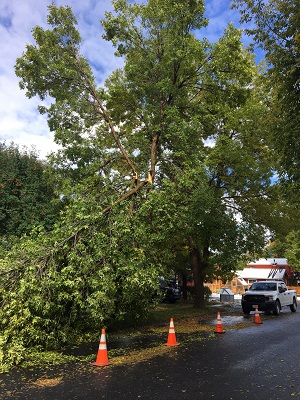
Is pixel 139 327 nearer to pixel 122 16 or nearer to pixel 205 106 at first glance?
pixel 205 106

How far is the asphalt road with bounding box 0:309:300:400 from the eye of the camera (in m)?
5.11

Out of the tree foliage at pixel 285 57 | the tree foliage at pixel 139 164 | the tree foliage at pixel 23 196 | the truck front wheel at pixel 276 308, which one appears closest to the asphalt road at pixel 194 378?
the tree foliage at pixel 139 164

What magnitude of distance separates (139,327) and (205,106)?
9.40 metres

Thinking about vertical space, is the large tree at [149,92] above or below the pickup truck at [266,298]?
above

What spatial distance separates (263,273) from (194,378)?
49.3 meters

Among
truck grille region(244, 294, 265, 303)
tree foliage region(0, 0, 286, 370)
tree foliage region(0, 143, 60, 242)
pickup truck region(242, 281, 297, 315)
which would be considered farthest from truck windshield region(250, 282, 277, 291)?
tree foliage region(0, 143, 60, 242)

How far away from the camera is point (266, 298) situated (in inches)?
671

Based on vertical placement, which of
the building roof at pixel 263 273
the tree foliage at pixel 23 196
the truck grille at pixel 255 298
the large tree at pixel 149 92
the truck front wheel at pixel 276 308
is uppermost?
the large tree at pixel 149 92

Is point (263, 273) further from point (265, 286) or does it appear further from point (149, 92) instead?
point (149, 92)

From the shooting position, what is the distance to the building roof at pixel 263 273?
48.8 metres

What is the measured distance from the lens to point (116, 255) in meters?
9.06

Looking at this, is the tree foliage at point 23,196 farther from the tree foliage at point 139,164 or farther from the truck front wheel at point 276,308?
the truck front wheel at point 276,308

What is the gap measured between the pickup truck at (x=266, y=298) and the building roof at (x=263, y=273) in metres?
31.2

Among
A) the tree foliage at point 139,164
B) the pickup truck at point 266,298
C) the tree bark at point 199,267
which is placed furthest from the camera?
the tree bark at point 199,267
